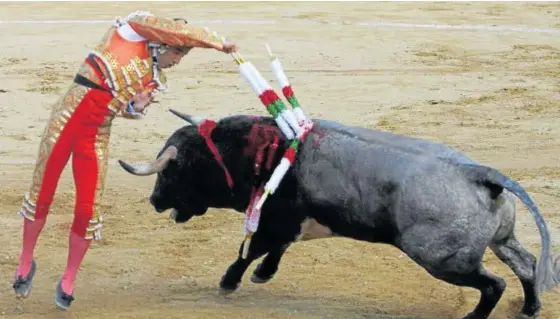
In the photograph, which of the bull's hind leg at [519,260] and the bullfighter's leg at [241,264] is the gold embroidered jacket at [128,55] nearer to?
the bullfighter's leg at [241,264]

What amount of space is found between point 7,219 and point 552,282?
11.8 ft

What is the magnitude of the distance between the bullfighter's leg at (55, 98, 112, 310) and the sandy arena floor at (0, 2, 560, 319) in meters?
0.24

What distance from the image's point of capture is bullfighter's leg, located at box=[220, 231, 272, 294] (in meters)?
6.29

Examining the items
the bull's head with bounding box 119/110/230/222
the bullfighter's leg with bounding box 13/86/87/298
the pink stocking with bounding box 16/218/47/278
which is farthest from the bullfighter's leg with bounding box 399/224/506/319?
the pink stocking with bounding box 16/218/47/278

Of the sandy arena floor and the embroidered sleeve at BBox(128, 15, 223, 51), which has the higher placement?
the embroidered sleeve at BBox(128, 15, 223, 51)

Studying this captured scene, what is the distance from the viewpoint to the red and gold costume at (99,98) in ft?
19.0

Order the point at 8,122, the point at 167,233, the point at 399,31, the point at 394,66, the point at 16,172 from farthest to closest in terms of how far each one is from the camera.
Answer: the point at 399,31
the point at 394,66
the point at 8,122
the point at 16,172
the point at 167,233

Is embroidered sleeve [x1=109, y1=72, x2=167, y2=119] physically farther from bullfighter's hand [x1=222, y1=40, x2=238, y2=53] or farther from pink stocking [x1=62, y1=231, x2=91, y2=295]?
pink stocking [x1=62, y1=231, x2=91, y2=295]

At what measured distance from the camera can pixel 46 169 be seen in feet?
19.4

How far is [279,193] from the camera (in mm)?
6105

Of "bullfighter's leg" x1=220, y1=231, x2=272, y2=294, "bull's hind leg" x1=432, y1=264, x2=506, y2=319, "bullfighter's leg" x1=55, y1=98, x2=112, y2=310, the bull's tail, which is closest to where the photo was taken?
the bull's tail

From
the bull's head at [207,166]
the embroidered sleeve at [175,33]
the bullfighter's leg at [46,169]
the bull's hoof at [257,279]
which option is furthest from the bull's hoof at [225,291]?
the embroidered sleeve at [175,33]

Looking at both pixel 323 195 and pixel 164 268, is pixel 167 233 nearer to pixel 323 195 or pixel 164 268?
pixel 164 268

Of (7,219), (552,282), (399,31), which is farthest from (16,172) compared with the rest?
(399,31)
